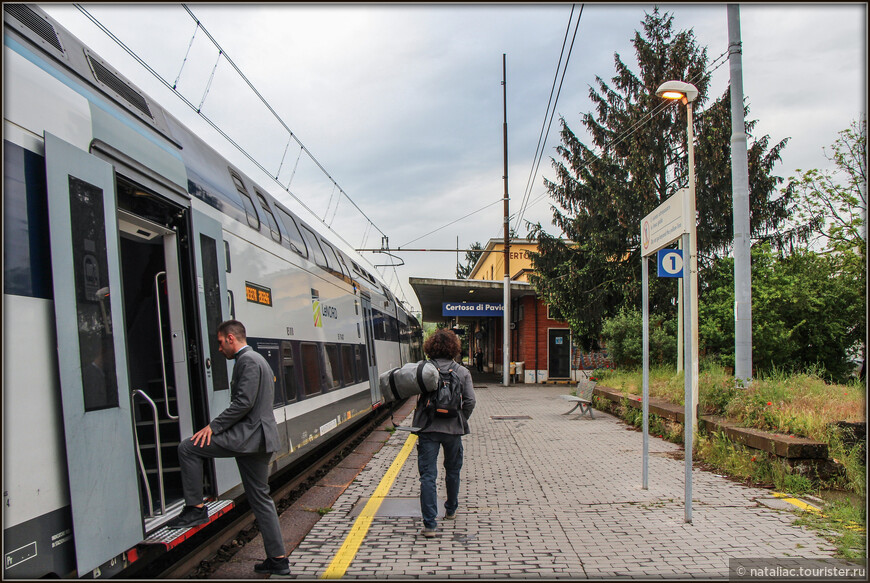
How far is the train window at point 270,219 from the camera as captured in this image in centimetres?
736

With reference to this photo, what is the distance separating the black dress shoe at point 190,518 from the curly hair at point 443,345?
228 cm

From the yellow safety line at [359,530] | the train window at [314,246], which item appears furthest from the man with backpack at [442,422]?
the train window at [314,246]

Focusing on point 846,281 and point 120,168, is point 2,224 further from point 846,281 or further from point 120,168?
point 846,281

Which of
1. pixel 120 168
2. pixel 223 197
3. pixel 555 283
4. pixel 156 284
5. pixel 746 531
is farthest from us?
pixel 555 283

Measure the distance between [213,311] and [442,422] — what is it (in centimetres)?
212

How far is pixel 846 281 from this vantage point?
50.1ft

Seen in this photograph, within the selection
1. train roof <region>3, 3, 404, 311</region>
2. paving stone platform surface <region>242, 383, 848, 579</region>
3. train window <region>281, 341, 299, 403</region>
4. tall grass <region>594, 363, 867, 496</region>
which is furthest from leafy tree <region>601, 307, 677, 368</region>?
train window <region>281, 341, 299, 403</region>

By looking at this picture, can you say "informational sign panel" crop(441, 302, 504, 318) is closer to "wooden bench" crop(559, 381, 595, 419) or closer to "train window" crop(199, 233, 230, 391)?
"wooden bench" crop(559, 381, 595, 419)

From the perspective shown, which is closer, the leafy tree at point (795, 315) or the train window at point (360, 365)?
the train window at point (360, 365)

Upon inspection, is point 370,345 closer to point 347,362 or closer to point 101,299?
point 347,362

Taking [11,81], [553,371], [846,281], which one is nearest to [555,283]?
[553,371]

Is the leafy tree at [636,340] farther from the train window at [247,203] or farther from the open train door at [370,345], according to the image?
the train window at [247,203]

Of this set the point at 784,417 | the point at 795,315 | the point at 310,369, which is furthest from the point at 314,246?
the point at 795,315

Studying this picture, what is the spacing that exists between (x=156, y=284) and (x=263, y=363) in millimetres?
1110
